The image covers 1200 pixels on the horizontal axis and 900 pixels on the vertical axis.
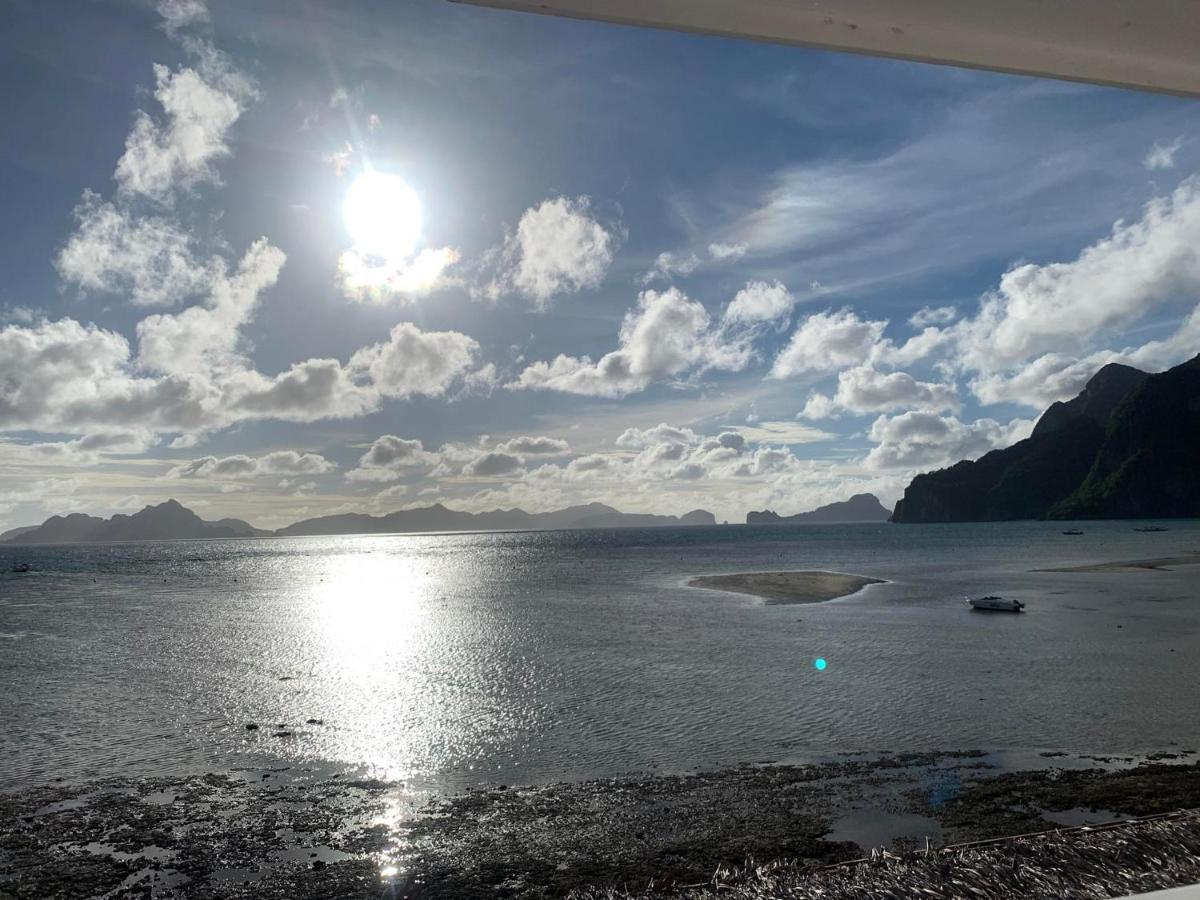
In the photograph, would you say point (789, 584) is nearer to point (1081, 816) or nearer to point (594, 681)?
point (594, 681)

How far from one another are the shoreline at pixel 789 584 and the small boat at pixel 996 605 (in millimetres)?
9399

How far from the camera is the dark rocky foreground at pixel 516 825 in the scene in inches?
418

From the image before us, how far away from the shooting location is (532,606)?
5281cm

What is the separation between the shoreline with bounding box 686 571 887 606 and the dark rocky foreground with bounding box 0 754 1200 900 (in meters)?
34.3

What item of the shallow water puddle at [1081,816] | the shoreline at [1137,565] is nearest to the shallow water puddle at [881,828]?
the shallow water puddle at [1081,816]

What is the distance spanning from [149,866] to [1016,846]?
468 inches

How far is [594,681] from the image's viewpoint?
83.6ft

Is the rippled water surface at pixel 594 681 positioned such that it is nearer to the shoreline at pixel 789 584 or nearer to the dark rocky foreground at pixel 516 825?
the dark rocky foreground at pixel 516 825

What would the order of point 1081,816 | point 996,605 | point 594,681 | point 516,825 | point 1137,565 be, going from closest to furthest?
1. point 1081,816
2. point 516,825
3. point 594,681
4. point 996,605
5. point 1137,565

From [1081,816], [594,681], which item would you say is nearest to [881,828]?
[1081,816]

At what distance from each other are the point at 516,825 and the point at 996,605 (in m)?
36.0

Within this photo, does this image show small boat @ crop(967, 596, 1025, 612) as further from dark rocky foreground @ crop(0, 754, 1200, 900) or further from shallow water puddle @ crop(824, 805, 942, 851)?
shallow water puddle @ crop(824, 805, 942, 851)

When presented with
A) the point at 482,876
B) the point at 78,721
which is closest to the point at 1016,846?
the point at 482,876

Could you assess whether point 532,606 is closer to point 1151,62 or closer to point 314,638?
point 314,638
